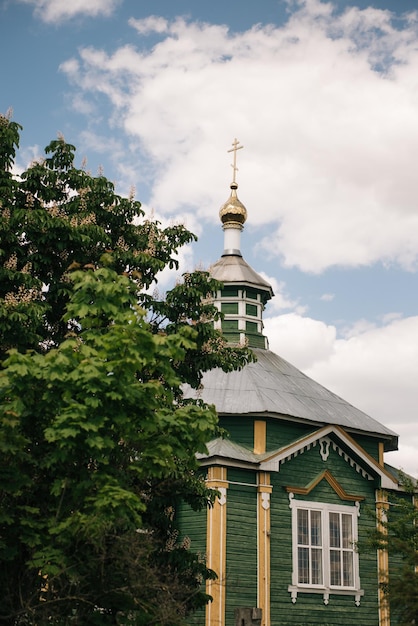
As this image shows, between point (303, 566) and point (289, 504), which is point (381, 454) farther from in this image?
point (303, 566)

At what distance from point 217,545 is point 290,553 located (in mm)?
2370

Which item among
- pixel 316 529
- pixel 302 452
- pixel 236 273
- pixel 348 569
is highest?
pixel 236 273

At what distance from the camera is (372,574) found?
78.4ft

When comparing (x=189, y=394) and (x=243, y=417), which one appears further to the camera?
(x=189, y=394)

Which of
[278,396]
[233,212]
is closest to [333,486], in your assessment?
[278,396]

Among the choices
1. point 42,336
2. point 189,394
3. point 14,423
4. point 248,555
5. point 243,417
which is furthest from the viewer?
point 189,394

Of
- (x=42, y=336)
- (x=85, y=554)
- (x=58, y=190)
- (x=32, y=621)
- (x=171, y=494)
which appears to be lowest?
(x=32, y=621)

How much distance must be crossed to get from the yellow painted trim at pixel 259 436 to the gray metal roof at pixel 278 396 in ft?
1.14

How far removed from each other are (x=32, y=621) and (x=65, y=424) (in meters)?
2.73

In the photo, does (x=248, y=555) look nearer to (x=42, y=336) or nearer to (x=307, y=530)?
(x=307, y=530)

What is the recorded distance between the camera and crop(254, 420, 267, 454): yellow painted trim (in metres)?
23.1

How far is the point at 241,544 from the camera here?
21.6m

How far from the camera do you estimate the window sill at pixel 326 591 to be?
22.0m

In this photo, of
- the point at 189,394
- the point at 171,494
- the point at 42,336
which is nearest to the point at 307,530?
the point at 189,394
